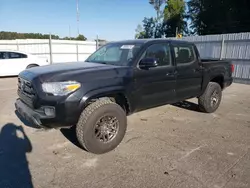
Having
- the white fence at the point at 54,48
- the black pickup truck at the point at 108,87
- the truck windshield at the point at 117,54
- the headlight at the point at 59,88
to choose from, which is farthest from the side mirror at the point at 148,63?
the white fence at the point at 54,48

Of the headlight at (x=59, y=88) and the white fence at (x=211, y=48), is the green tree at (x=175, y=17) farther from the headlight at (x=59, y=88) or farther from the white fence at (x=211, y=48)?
the headlight at (x=59, y=88)

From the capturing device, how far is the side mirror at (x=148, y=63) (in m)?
3.96

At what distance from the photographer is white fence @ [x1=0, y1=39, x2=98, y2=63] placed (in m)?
17.1

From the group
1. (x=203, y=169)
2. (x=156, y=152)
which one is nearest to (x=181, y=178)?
(x=203, y=169)

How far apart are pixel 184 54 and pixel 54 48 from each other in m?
14.7

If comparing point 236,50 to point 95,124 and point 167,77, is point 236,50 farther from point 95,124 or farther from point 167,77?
point 95,124

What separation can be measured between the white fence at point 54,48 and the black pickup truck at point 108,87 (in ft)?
45.1

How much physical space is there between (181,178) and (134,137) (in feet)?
5.03

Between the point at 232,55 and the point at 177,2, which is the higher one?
the point at 177,2

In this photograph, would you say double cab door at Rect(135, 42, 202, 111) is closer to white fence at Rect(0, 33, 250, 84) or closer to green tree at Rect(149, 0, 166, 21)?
white fence at Rect(0, 33, 250, 84)

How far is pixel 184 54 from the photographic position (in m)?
5.11

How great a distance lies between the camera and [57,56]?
59.5 feet

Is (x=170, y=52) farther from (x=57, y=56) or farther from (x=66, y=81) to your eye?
(x=57, y=56)

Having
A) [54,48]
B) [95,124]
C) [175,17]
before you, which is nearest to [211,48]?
[95,124]
